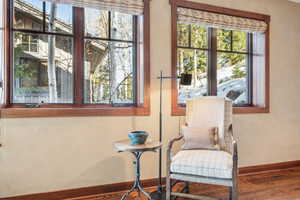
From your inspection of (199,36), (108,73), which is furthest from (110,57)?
(199,36)

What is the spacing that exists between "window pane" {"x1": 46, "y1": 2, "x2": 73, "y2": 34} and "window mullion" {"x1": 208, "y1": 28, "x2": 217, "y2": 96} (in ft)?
6.14

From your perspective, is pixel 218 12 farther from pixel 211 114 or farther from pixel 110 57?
pixel 110 57

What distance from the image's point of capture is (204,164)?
2164mm

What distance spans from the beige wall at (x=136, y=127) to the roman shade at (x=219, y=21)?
0.18m

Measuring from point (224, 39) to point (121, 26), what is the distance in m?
1.52

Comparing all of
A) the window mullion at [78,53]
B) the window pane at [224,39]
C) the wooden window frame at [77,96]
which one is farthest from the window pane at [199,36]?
the window mullion at [78,53]

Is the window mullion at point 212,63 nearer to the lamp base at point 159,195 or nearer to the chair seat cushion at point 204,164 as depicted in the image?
the chair seat cushion at point 204,164

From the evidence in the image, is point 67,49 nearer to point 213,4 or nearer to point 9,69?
point 9,69

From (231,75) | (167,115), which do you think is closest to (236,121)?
(231,75)

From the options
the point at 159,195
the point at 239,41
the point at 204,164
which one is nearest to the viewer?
the point at 204,164

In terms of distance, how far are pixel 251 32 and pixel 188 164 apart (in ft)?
7.52

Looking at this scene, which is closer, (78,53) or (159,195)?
(159,195)

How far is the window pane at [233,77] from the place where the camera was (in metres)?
3.46

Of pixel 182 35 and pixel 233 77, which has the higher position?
pixel 182 35
